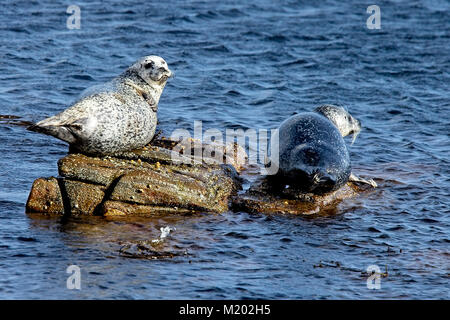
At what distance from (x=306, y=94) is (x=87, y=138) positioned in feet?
21.3

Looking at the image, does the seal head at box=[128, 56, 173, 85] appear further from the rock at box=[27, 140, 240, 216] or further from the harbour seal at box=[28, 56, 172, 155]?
the rock at box=[27, 140, 240, 216]

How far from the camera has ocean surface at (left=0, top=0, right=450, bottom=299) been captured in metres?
6.14

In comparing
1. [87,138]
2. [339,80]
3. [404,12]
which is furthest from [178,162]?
[404,12]

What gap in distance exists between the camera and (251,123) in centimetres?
1154

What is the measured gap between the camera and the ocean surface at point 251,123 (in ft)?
20.1

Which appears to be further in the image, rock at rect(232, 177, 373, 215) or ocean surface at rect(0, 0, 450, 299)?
rock at rect(232, 177, 373, 215)

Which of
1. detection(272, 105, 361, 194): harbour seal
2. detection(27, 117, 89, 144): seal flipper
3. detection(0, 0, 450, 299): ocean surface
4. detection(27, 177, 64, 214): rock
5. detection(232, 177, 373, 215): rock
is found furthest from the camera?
detection(272, 105, 361, 194): harbour seal

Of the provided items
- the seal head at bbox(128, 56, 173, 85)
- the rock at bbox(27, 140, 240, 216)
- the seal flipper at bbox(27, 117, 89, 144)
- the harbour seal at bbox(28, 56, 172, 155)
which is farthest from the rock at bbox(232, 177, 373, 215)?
the seal flipper at bbox(27, 117, 89, 144)

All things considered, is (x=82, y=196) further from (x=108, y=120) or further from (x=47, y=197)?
(x=108, y=120)

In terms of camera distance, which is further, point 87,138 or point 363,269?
point 87,138

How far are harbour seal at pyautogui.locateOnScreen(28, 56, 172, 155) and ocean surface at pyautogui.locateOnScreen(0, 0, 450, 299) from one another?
89 centimetres
